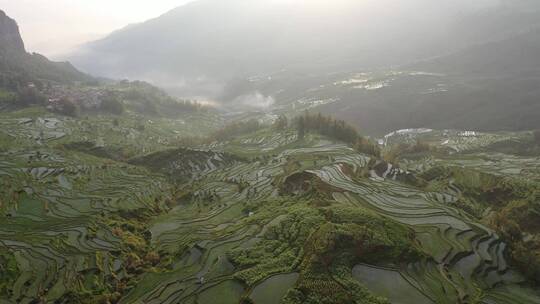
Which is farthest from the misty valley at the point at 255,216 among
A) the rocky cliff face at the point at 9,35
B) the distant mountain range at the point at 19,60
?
the rocky cliff face at the point at 9,35

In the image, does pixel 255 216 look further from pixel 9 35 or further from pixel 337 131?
pixel 9 35

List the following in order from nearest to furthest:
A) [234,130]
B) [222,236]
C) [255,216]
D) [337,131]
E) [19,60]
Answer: [222,236] < [255,216] < [337,131] < [234,130] < [19,60]

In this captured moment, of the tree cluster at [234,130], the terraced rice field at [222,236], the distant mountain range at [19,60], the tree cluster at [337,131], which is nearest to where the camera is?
the terraced rice field at [222,236]

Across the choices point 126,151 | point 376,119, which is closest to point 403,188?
point 126,151

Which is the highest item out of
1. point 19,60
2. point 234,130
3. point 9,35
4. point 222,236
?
point 9,35

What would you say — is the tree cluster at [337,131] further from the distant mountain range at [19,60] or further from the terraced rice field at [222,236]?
the distant mountain range at [19,60]

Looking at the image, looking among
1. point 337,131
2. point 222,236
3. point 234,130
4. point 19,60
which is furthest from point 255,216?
point 19,60

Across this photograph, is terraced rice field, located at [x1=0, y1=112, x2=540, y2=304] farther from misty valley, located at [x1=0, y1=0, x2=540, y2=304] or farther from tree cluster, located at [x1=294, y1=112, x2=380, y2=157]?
tree cluster, located at [x1=294, y1=112, x2=380, y2=157]

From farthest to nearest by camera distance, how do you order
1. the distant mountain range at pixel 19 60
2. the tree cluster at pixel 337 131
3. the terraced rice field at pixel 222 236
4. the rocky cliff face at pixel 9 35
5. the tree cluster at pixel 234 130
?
the rocky cliff face at pixel 9 35 → the distant mountain range at pixel 19 60 → the tree cluster at pixel 234 130 → the tree cluster at pixel 337 131 → the terraced rice field at pixel 222 236

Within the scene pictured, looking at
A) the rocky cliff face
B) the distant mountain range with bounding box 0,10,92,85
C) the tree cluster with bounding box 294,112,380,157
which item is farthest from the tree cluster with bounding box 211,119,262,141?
the rocky cliff face

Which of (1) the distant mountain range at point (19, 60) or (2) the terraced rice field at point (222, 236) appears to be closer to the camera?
(2) the terraced rice field at point (222, 236)
